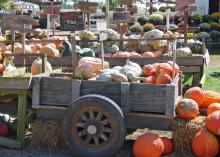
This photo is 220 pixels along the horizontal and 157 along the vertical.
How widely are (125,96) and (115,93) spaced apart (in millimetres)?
138

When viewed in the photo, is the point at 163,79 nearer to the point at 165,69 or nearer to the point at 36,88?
the point at 165,69

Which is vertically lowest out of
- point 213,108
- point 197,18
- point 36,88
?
point 213,108

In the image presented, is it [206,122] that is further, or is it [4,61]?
[4,61]

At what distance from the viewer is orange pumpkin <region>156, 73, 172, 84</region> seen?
16.1 ft

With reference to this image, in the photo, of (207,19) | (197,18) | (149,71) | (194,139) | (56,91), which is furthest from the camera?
(207,19)

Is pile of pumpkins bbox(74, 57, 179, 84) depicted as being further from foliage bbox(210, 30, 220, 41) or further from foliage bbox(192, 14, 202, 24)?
foliage bbox(192, 14, 202, 24)

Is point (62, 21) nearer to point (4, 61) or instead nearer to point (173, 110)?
point (4, 61)

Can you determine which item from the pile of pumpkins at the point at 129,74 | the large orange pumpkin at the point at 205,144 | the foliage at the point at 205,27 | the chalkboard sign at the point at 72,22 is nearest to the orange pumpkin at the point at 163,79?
the pile of pumpkins at the point at 129,74

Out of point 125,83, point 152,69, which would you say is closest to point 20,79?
point 125,83

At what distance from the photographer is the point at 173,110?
15.3 ft

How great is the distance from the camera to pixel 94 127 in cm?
474

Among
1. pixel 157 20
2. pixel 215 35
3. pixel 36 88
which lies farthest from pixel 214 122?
pixel 157 20

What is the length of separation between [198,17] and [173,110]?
→ 1739 centimetres

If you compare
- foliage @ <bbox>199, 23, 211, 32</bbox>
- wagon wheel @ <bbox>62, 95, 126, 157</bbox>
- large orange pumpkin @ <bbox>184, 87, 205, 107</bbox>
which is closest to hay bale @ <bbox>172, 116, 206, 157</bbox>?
large orange pumpkin @ <bbox>184, 87, 205, 107</bbox>
